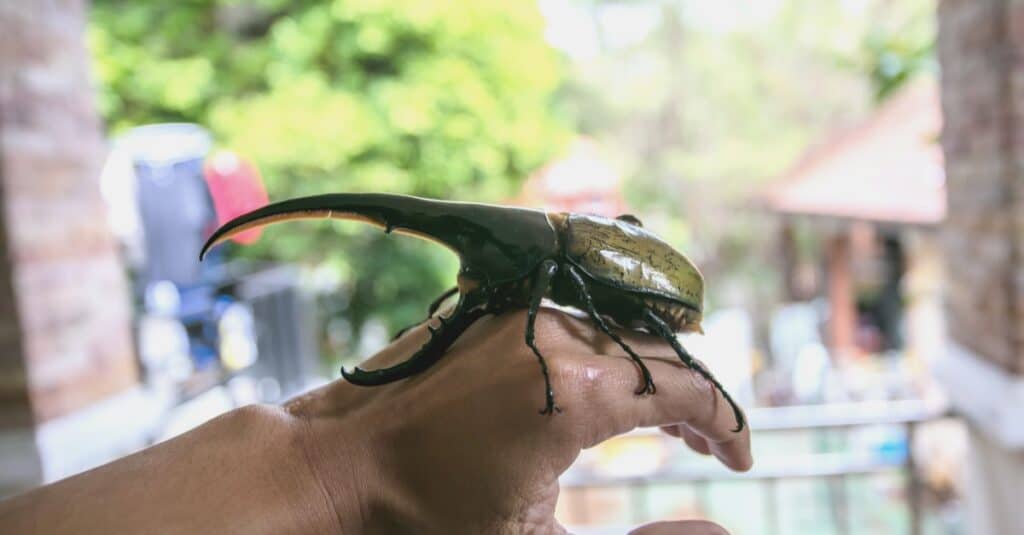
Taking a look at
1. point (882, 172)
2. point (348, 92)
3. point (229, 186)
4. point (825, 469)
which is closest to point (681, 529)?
point (825, 469)

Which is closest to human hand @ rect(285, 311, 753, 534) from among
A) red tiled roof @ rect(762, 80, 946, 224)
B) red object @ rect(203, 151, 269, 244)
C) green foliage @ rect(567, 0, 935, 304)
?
red tiled roof @ rect(762, 80, 946, 224)

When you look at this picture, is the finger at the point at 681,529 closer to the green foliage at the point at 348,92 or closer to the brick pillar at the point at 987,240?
the brick pillar at the point at 987,240

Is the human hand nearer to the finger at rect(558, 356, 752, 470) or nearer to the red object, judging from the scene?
the finger at rect(558, 356, 752, 470)

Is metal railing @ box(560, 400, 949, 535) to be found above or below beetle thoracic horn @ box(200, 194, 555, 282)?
below

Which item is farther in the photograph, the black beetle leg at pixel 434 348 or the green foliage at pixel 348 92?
the green foliage at pixel 348 92

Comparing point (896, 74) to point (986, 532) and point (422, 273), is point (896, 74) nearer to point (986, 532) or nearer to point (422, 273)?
point (986, 532)

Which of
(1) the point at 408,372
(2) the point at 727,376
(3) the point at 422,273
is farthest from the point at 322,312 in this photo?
(1) the point at 408,372

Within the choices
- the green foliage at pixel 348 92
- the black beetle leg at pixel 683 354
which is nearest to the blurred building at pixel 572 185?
the green foliage at pixel 348 92
